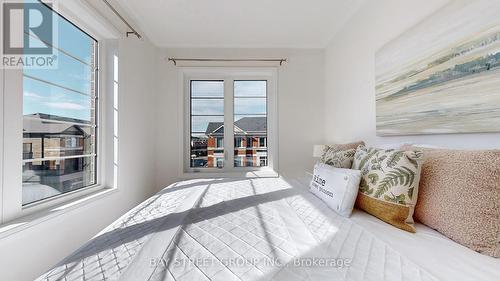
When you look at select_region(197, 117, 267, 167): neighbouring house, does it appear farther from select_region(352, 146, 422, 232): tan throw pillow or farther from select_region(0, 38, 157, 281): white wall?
select_region(352, 146, 422, 232): tan throw pillow

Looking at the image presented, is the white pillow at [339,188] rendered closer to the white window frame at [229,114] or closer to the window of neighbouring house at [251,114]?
the white window frame at [229,114]

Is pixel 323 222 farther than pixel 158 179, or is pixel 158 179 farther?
pixel 158 179

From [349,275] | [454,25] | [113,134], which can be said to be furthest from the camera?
[113,134]

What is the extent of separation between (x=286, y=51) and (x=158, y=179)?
2.60 m

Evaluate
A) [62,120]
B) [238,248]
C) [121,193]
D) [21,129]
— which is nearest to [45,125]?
[62,120]

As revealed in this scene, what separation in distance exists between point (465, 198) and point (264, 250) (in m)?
0.83

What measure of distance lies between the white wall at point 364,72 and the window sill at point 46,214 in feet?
7.71

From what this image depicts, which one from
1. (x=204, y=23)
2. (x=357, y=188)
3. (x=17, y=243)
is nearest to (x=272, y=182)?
(x=357, y=188)

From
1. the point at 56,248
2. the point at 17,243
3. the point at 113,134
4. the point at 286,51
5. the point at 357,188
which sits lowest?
the point at 56,248

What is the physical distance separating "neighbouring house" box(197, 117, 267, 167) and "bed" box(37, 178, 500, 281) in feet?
6.47

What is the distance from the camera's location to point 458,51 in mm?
1133

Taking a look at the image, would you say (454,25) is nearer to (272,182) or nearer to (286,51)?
(272,182)

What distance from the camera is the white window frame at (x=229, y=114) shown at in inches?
121

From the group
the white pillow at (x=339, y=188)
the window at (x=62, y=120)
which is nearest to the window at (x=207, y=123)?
the window at (x=62, y=120)
